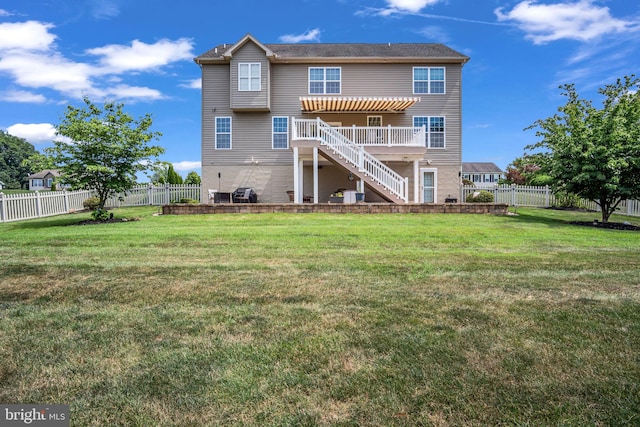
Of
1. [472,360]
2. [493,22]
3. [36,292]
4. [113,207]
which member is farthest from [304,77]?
[472,360]

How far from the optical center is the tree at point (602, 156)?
12664 millimetres

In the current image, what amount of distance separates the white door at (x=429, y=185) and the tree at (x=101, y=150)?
13163mm

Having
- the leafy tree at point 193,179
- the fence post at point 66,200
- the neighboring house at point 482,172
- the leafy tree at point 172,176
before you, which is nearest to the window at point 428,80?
the leafy tree at point 172,176

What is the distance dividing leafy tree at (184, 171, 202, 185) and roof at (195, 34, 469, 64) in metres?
14.3

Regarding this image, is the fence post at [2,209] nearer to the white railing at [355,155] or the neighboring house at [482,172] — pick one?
the white railing at [355,155]

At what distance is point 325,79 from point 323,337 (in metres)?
18.6

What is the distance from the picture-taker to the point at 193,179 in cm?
3309

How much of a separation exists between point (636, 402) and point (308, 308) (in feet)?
8.92

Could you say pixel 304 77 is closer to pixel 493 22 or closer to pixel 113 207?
pixel 493 22

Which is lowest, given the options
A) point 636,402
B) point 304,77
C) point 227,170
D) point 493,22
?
point 636,402

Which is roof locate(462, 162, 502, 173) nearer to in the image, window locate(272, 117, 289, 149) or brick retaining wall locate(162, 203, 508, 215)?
window locate(272, 117, 289, 149)

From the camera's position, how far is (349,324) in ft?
12.0

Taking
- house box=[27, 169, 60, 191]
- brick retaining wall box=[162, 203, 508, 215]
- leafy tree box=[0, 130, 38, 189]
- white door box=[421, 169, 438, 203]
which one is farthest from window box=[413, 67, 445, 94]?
leafy tree box=[0, 130, 38, 189]

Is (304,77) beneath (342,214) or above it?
above
